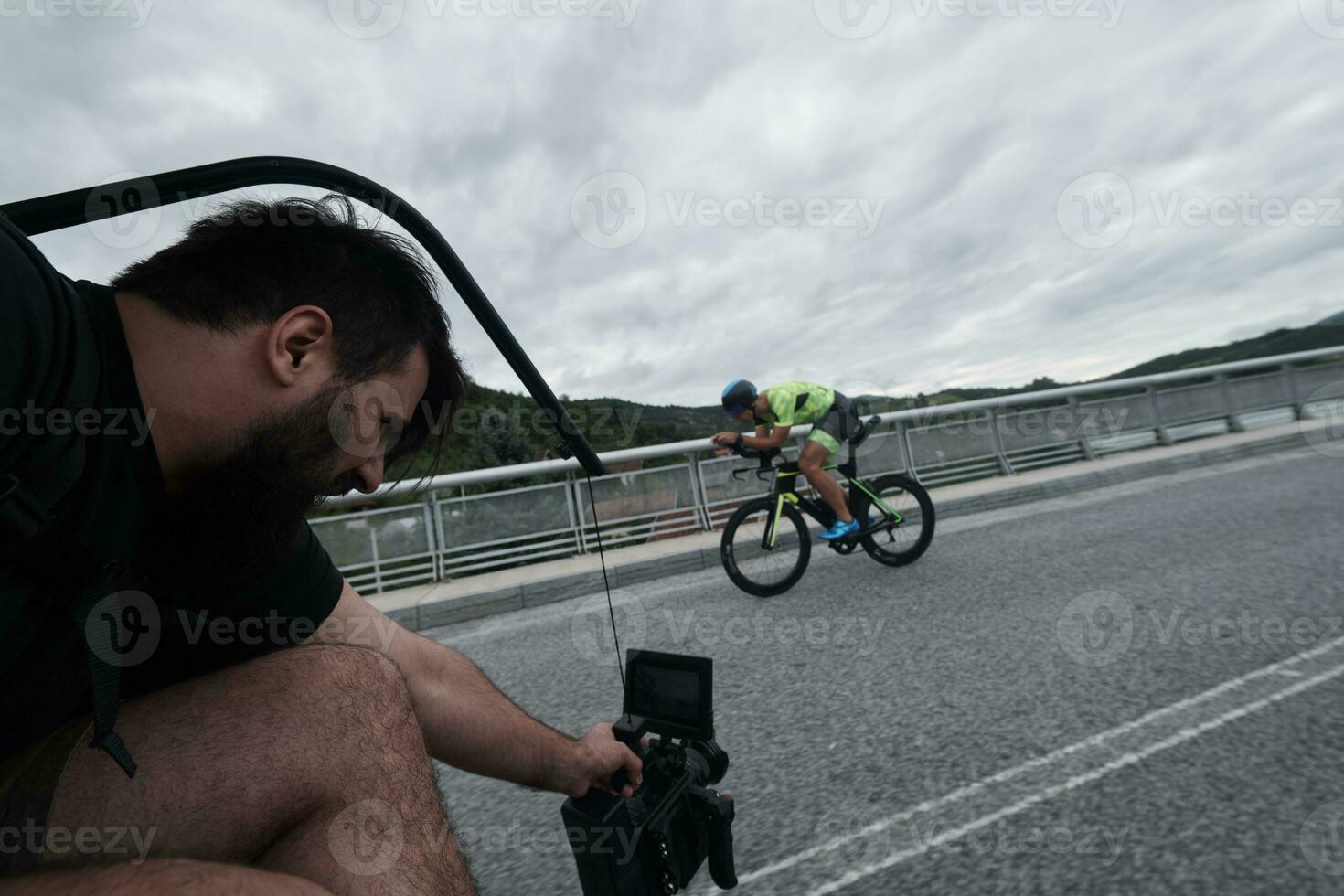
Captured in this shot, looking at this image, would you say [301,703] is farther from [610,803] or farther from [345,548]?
[345,548]

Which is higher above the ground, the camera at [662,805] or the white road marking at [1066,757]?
the camera at [662,805]

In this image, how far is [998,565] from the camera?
15.1ft

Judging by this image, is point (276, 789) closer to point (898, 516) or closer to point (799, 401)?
point (898, 516)

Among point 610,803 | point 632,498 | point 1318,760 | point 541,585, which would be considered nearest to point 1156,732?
point 1318,760

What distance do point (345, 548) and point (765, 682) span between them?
19.3ft

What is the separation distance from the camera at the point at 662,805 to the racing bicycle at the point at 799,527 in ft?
11.5

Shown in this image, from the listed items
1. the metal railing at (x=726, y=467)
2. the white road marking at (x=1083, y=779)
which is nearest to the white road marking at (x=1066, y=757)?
the white road marking at (x=1083, y=779)
